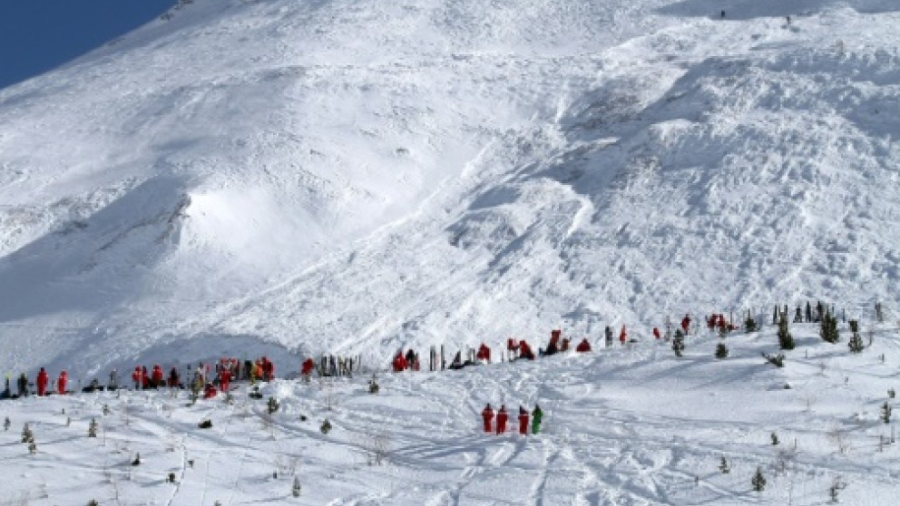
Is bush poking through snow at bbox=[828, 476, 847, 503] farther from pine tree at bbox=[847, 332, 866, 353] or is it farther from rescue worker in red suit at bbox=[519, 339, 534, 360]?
rescue worker in red suit at bbox=[519, 339, 534, 360]

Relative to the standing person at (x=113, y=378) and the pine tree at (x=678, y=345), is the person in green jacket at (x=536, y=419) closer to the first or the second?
the pine tree at (x=678, y=345)

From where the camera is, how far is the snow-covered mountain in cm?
3372

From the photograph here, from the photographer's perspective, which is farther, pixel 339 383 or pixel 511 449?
pixel 339 383

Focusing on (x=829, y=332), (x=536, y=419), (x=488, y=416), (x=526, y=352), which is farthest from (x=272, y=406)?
(x=829, y=332)

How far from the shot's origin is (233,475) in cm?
1720

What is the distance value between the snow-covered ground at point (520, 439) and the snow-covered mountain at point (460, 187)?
9842 mm

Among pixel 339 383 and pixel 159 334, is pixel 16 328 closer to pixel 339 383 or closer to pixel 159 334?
pixel 159 334

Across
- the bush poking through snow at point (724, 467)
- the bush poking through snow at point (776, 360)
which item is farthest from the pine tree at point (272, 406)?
the bush poking through snow at point (776, 360)

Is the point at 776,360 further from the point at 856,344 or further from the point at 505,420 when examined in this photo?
the point at 505,420

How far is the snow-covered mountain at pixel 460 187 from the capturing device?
3372 cm

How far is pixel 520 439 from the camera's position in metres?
18.7

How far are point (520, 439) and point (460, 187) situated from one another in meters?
26.1

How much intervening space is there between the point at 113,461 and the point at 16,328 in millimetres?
21384

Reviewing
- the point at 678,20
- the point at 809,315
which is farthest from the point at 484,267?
the point at 678,20
